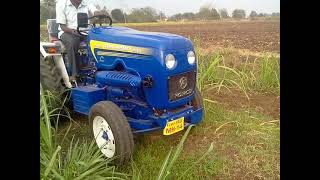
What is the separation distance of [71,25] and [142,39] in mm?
1325

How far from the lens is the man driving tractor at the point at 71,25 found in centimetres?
381

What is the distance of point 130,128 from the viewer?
3043mm

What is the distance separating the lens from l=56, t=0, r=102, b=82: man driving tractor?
3.81 meters

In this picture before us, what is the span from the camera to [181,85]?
3215 mm

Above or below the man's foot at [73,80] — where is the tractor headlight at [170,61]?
above

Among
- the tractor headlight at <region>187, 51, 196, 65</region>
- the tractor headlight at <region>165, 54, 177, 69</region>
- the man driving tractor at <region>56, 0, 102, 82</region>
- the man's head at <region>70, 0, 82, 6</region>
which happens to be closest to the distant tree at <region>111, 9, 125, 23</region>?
the man driving tractor at <region>56, 0, 102, 82</region>

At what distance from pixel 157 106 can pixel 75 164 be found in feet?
2.88

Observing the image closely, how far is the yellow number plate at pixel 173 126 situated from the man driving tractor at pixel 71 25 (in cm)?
125

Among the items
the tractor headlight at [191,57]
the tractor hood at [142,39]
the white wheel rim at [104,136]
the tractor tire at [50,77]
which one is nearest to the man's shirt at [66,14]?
the tractor tire at [50,77]

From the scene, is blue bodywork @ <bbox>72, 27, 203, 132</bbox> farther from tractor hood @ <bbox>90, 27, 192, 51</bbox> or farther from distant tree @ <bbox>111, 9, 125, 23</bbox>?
distant tree @ <bbox>111, 9, 125, 23</bbox>

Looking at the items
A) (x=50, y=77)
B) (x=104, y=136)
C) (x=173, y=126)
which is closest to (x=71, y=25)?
(x=50, y=77)

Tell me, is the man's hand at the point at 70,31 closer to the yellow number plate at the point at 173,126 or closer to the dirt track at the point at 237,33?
the yellow number plate at the point at 173,126

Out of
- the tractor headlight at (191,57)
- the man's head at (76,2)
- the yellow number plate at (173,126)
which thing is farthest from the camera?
the man's head at (76,2)
